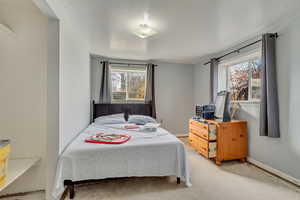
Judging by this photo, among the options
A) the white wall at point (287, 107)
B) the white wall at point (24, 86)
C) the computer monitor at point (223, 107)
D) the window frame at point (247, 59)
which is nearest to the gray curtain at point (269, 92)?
the white wall at point (287, 107)

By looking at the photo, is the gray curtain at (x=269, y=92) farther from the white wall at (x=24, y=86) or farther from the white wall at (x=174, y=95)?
the white wall at (x=24, y=86)

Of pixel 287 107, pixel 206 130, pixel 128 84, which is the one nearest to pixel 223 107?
pixel 206 130

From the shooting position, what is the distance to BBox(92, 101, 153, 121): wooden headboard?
12.2 ft

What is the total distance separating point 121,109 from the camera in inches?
151

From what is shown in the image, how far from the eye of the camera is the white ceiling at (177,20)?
167 centimetres

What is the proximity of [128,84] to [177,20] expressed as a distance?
8.21 ft

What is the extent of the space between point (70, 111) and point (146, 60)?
279 centimetres

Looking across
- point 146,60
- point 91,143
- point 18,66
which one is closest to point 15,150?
point 91,143

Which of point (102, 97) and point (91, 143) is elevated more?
point (102, 97)

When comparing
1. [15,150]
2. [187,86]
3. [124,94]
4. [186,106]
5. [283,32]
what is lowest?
[15,150]

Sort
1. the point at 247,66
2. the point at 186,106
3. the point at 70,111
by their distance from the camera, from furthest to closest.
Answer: the point at 186,106, the point at 247,66, the point at 70,111

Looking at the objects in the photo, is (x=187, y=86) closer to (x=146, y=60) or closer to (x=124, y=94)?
(x=146, y=60)

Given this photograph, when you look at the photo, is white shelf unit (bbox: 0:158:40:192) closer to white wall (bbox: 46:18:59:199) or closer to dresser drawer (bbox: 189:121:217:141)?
white wall (bbox: 46:18:59:199)

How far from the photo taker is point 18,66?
5.85ft
